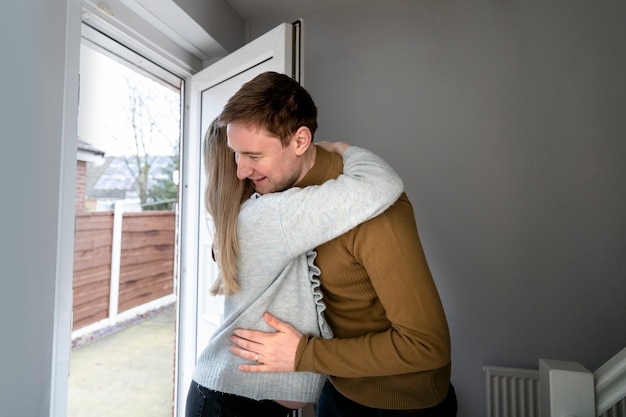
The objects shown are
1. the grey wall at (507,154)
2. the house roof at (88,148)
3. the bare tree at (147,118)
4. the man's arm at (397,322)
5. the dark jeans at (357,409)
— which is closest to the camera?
the man's arm at (397,322)

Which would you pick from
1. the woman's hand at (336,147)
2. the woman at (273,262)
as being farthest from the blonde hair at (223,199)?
the woman's hand at (336,147)

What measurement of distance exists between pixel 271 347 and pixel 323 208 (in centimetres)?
35

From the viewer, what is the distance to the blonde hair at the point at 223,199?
89 cm

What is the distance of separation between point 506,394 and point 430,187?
112cm

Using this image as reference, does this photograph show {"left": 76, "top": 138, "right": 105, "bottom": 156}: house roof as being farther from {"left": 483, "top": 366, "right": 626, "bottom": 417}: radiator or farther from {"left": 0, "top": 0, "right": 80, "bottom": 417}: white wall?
{"left": 483, "top": 366, "right": 626, "bottom": 417}: radiator

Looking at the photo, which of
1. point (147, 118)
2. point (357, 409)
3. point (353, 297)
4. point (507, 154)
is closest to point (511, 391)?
point (507, 154)

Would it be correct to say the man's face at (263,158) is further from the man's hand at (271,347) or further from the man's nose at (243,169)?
the man's hand at (271,347)

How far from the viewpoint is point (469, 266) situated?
201cm

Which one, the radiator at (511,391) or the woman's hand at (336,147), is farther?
the radiator at (511,391)

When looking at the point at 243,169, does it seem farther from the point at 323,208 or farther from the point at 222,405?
the point at 222,405

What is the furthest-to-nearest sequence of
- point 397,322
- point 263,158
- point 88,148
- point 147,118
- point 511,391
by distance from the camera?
point 147,118 < point 88,148 < point 511,391 < point 263,158 < point 397,322

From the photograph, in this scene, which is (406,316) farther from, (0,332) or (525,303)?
(525,303)

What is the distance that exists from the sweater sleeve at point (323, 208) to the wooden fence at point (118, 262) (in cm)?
272

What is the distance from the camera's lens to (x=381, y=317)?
0.91 meters
